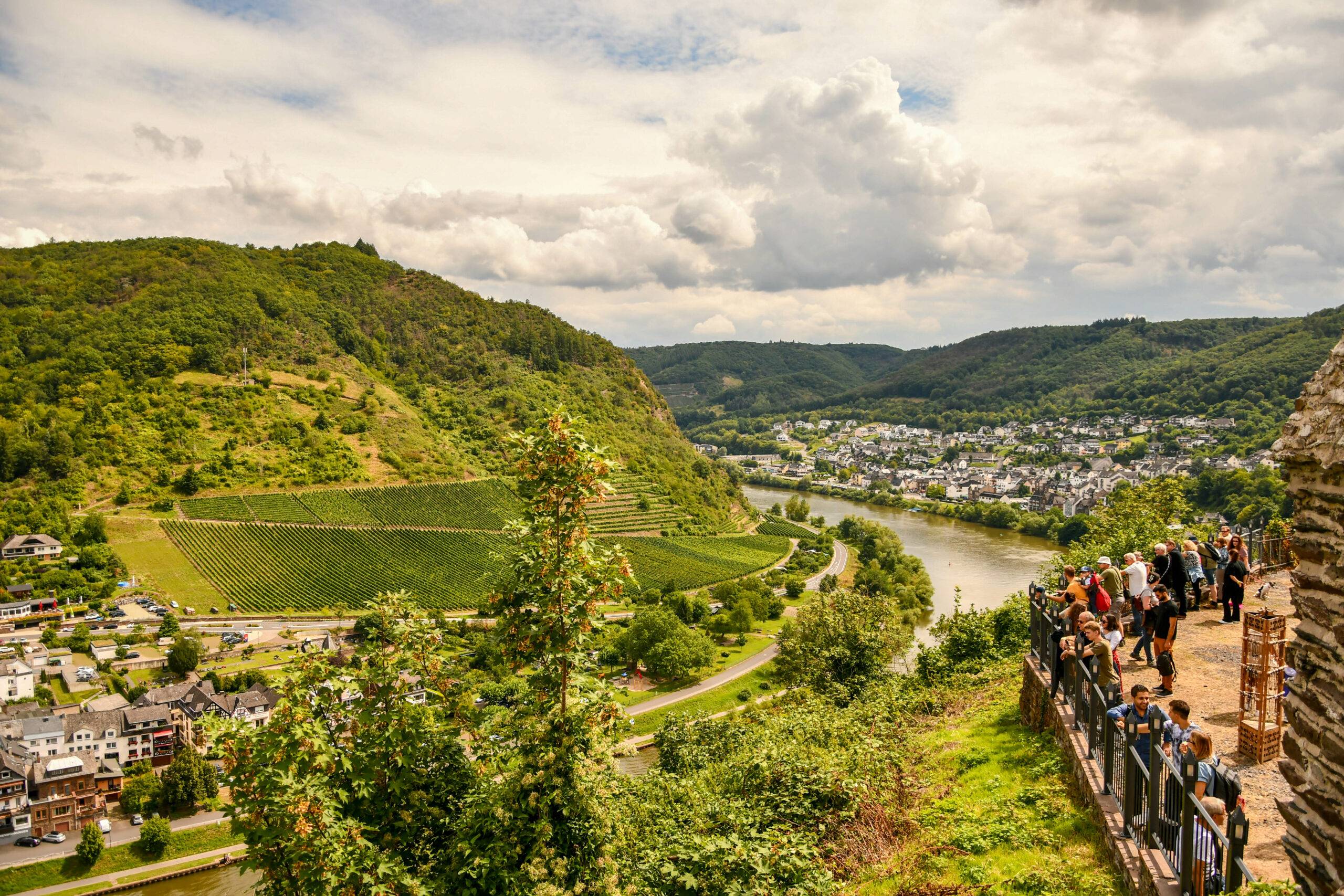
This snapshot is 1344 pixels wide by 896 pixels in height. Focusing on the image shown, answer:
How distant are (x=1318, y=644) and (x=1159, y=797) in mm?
2195

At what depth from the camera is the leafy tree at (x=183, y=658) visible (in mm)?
43688

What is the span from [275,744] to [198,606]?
187 ft

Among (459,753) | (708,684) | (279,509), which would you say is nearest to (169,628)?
(279,509)

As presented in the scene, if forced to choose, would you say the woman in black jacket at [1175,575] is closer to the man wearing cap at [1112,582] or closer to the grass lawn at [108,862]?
the man wearing cap at [1112,582]

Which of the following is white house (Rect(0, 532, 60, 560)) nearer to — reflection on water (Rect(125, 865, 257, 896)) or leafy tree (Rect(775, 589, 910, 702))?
reflection on water (Rect(125, 865, 257, 896))

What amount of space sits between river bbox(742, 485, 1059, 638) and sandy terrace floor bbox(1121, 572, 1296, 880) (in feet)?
77.8

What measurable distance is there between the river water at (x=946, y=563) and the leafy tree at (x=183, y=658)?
57.9 feet

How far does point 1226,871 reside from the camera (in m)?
4.92

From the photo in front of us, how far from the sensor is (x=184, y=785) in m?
32.9

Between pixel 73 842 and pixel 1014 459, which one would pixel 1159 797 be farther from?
pixel 1014 459

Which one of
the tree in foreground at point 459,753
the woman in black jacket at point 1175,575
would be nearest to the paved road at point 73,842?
the tree in foreground at point 459,753

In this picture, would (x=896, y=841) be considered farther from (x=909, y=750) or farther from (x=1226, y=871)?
(x=1226, y=871)

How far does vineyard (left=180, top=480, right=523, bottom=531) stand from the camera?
225 feet

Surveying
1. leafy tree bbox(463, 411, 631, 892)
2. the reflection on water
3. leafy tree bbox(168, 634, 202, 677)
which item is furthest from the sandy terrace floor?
leafy tree bbox(168, 634, 202, 677)
